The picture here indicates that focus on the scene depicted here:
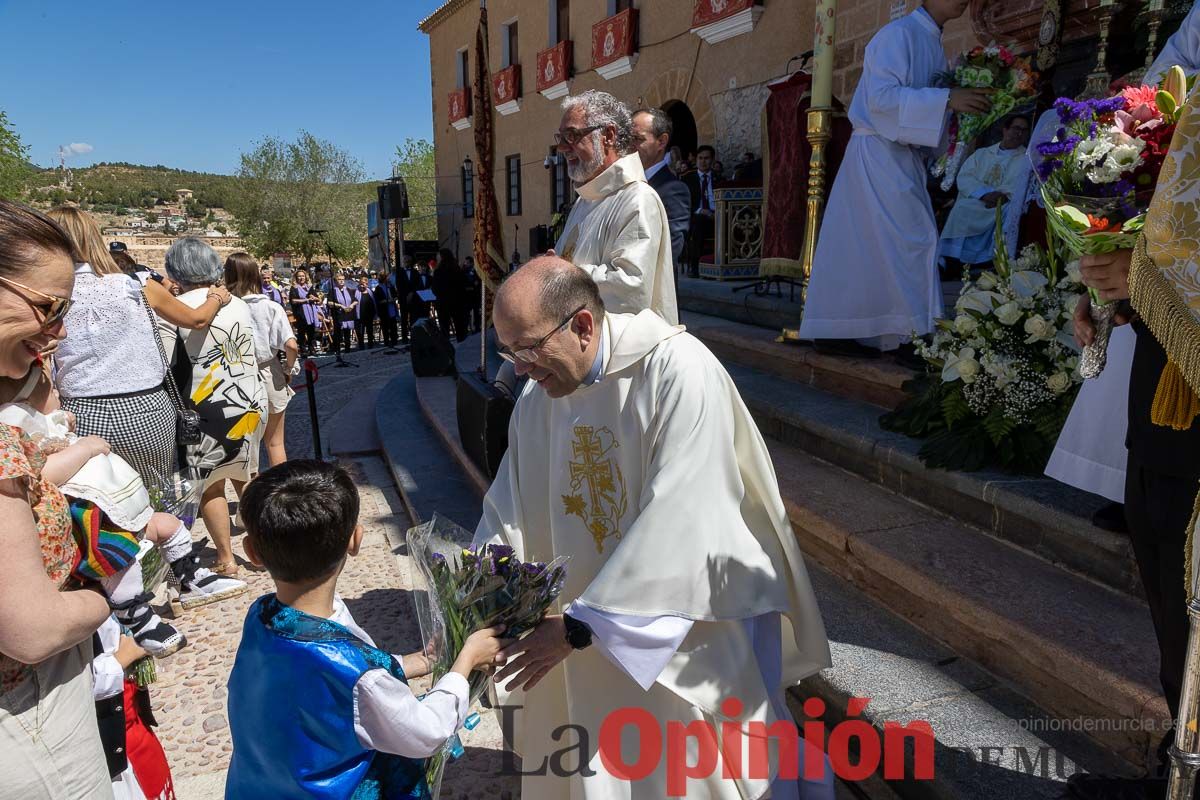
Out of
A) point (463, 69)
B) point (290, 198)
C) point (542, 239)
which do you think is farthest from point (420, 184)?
point (542, 239)

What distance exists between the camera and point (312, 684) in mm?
1431

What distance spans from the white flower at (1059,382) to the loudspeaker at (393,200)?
19572mm

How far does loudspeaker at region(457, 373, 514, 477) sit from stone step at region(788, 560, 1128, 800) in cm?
168

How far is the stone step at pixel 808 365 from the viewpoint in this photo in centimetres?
404

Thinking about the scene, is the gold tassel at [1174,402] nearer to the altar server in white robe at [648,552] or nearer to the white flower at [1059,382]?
the altar server in white robe at [648,552]

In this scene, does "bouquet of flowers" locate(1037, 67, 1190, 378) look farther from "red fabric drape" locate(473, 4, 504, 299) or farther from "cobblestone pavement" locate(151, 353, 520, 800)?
"red fabric drape" locate(473, 4, 504, 299)

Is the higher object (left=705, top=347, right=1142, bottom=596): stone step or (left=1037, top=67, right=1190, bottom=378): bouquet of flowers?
(left=1037, top=67, right=1190, bottom=378): bouquet of flowers

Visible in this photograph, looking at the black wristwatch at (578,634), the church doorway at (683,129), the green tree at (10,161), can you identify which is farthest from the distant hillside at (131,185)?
the black wristwatch at (578,634)

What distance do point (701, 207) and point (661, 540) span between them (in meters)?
9.22

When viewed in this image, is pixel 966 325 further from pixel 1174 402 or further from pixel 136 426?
pixel 136 426

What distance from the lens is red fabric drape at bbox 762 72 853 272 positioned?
5.86 meters

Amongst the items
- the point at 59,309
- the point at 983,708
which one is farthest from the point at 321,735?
the point at 983,708

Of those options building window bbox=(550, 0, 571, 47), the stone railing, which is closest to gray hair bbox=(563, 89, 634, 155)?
the stone railing

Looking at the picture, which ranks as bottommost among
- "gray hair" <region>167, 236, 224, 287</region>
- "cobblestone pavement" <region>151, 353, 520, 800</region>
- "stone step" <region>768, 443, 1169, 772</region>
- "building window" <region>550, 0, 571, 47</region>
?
"cobblestone pavement" <region>151, 353, 520, 800</region>
